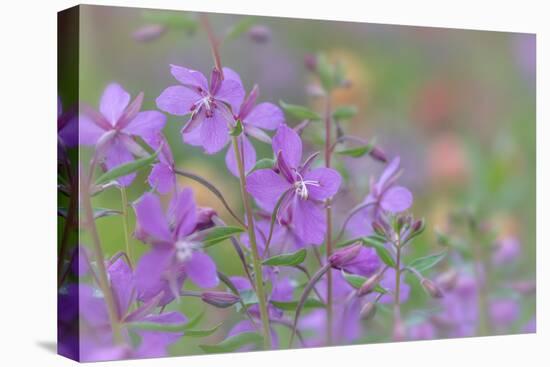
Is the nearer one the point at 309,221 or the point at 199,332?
the point at 199,332

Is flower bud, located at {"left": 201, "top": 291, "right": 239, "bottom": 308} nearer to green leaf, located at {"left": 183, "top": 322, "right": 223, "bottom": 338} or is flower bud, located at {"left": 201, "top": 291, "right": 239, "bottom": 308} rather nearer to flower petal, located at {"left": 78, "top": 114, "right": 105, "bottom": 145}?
green leaf, located at {"left": 183, "top": 322, "right": 223, "bottom": 338}

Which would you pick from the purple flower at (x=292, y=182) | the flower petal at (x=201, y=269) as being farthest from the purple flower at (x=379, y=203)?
the flower petal at (x=201, y=269)

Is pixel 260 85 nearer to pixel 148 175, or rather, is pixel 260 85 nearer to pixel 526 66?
pixel 148 175

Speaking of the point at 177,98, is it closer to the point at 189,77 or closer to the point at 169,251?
the point at 189,77

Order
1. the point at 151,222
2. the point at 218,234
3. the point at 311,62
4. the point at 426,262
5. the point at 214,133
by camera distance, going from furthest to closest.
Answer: the point at 311,62 < the point at 426,262 < the point at 214,133 < the point at 218,234 < the point at 151,222

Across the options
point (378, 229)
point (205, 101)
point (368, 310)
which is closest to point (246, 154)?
point (205, 101)

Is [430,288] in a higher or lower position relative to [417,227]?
lower

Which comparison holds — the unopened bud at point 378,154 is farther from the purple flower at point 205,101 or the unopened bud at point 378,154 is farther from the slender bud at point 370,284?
the purple flower at point 205,101
